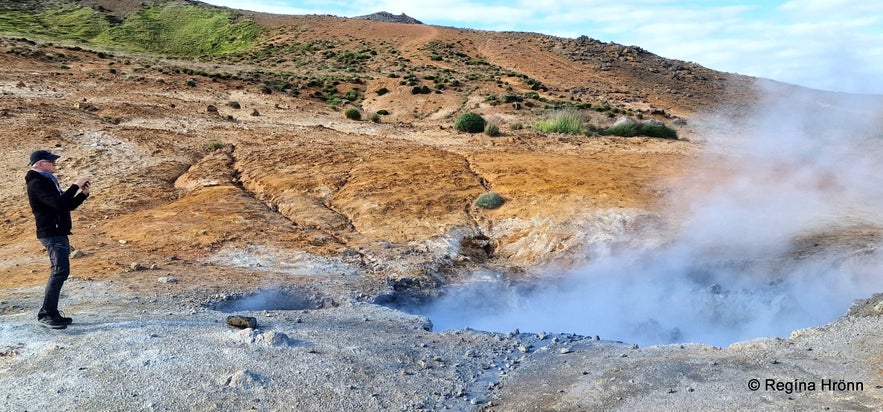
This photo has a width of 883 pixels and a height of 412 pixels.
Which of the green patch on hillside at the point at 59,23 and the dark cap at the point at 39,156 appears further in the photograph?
the green patch on hillside at the point at 59,23

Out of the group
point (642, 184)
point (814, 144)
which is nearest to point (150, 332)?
point (642, 184)

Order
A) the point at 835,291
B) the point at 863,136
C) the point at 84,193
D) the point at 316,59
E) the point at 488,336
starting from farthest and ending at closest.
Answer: the point at 316,59 < the point at 863,136 < the point at 835,291 < the point at 488,336 < the point at 84,193

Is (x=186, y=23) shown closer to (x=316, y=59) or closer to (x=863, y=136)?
(x=316, y=59)

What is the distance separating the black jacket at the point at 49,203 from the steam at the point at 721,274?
442 cm

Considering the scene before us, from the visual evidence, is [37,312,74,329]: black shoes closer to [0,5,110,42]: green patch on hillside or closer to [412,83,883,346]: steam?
[412,83,883,346]: steam

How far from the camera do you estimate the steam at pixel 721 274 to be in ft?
29.3

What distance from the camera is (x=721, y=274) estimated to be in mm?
9969

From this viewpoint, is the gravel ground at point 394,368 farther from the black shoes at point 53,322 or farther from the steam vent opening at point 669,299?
the steam vent opening at point 669,299

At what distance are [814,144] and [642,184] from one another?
475cm

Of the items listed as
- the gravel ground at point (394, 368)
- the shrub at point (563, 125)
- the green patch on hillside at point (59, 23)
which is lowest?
the gravel ground at point (394, 368)

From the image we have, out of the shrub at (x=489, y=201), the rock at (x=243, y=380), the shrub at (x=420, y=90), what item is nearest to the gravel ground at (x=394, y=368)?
the rock at (x=243, y=380)

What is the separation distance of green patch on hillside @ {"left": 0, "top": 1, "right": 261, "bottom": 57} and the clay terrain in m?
27.5

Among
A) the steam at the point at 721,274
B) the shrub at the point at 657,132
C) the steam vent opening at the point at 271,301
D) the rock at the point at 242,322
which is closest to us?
the rock at the point at 242,322

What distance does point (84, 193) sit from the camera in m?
6.02
